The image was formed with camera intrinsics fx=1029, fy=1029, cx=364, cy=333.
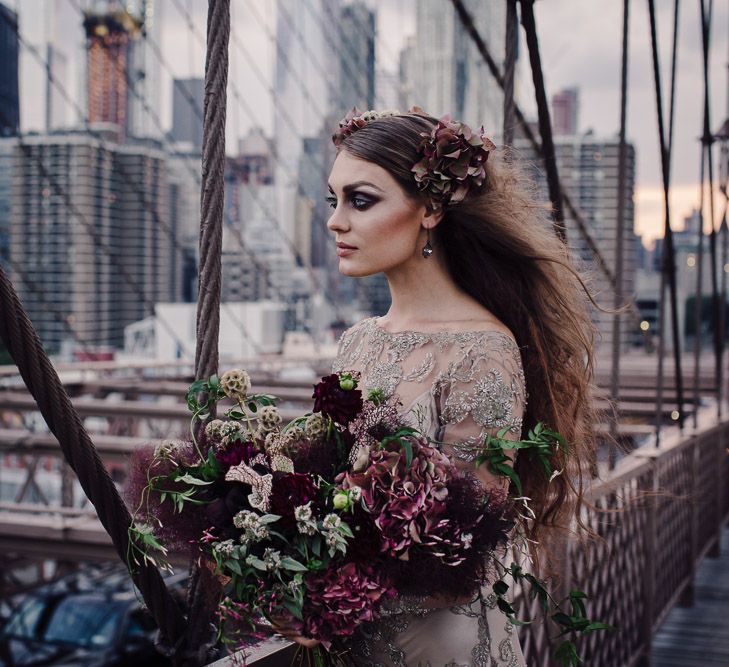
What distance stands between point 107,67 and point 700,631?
769 inches

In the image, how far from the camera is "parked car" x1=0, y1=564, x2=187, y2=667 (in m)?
7.08

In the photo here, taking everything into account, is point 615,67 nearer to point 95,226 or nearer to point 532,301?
point 532,301

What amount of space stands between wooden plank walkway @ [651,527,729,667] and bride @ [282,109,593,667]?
103 inches

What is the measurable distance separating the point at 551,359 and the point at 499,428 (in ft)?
0.96

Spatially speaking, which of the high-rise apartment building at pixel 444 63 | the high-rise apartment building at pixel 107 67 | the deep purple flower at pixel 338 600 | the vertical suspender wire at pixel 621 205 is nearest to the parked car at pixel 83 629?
the vertical suspender wire at pixel 621 205

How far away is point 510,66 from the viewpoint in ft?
7.82

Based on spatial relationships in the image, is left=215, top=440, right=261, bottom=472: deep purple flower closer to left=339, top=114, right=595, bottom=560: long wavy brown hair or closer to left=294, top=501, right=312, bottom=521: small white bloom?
left=294, top=501, right=312, bottom=521: small white bloom

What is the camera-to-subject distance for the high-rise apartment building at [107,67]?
1579 cm

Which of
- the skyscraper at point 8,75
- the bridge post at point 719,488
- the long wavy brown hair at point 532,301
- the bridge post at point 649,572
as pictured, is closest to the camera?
the long wavy brown hair at point 532,301

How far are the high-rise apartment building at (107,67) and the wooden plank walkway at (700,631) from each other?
30.9ft

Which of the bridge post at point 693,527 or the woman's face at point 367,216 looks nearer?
the woman's face at point 367,216

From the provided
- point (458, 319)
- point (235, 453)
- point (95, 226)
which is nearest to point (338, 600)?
point (235, 453)

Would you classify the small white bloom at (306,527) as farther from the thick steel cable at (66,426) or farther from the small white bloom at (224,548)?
the thick steel cable at (66,426)

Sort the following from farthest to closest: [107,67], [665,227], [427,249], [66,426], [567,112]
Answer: [107,67]
[567,112]
[665,227]
[427,249]
[66,426]
